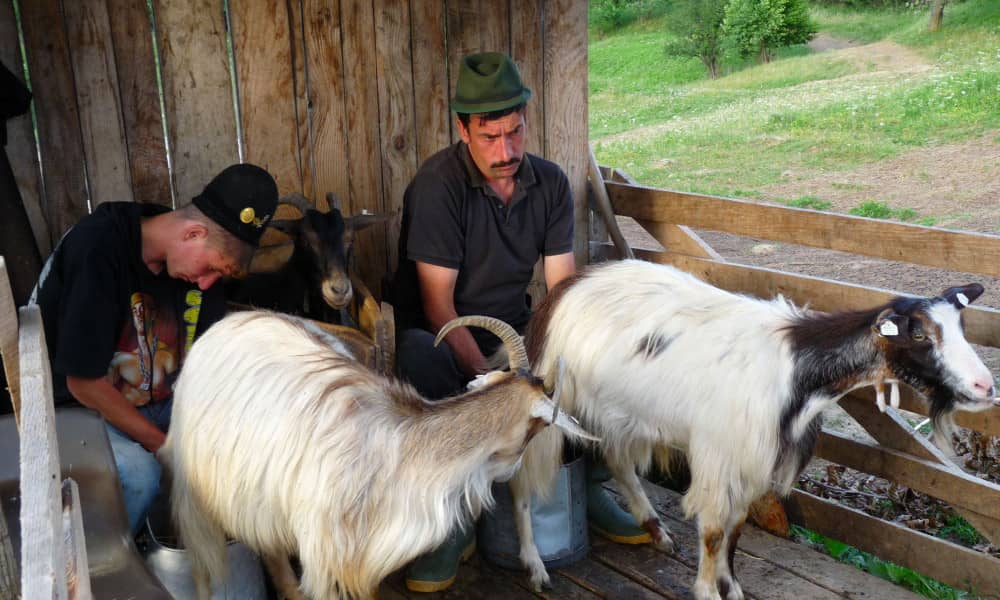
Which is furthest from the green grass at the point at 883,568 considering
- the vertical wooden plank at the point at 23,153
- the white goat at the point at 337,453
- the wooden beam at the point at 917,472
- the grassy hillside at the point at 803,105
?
the grassy hillside at the point at 803,105

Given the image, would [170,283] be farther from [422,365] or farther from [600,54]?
[600,54]

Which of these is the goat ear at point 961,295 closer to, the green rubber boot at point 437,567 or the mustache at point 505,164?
the mustache at point 505,164

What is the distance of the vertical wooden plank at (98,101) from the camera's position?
13.0ft

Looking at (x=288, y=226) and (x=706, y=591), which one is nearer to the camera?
(x=706, y=591)

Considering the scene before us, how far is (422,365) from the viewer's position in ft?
12.9

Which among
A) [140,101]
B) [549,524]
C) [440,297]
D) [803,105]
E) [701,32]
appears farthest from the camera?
[701,32]

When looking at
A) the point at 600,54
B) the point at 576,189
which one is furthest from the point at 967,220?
the point at 600,54

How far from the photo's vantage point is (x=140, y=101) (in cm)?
414

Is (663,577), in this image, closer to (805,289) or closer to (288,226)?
(805,289)

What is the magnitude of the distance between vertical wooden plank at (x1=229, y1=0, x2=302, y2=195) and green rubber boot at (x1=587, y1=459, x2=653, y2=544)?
2003 mm

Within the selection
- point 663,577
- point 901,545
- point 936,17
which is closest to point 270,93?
point 663,577

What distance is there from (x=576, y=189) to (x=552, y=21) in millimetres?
926

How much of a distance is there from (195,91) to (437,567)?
2.37 metres

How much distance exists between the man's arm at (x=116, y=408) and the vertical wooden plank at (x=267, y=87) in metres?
1.54
